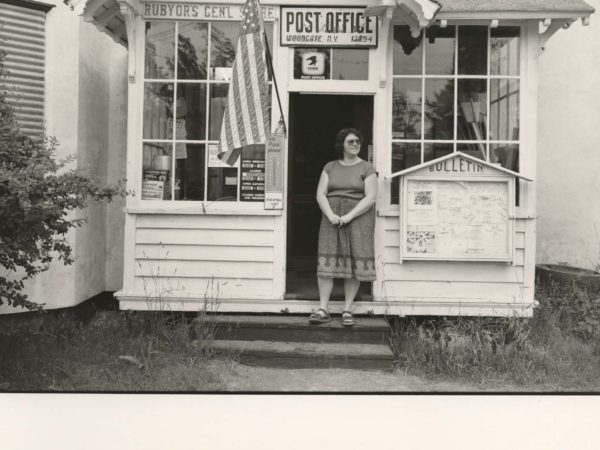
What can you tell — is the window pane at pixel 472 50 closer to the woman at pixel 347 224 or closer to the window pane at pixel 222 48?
the woman at pixel 347 224

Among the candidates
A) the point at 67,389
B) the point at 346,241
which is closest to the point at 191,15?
the point at 346,241

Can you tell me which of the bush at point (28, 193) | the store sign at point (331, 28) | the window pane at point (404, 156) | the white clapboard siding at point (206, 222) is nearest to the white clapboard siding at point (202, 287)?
the white clapboard siding at point (206, 222)

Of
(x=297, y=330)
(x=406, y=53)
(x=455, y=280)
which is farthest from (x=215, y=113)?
(x=455, y=280)

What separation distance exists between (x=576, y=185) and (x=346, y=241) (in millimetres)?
2595

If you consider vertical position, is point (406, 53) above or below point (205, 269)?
above

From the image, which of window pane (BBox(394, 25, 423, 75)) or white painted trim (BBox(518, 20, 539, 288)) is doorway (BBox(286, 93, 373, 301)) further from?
white painted trim (BBox(518, 20, 539, 288))

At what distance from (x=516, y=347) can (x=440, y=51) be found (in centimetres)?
285

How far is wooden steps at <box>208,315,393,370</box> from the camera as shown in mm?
5328

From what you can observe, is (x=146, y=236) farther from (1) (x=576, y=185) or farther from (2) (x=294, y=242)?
(1) (x=576, y=185)

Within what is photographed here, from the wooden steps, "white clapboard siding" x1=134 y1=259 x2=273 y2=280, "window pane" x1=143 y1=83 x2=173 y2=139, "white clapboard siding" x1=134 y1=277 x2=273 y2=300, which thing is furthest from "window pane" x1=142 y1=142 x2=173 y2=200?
the wooden steps

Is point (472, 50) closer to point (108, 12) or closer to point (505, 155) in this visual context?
point (505, 155)

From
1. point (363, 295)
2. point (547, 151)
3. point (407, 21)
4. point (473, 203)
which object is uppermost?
point (407, 21)

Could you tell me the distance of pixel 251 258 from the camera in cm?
592

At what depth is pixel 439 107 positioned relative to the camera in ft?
19.2
